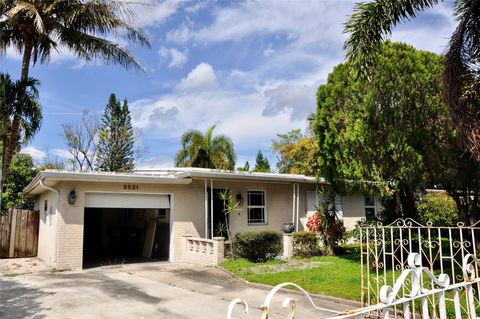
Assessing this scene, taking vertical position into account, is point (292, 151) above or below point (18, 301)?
above

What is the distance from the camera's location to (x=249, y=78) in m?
17.4

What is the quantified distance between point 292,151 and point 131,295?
29475 millimetres

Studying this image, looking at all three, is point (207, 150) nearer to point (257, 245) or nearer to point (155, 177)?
point (155, 177)

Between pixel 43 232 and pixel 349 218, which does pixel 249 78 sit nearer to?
pixel 349 218

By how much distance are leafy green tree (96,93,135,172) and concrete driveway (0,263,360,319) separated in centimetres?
2216

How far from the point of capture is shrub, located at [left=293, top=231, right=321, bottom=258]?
1387 centimetres

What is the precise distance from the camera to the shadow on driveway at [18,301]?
6.70 m

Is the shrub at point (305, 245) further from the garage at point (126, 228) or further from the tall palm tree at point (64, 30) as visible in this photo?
the tall palm tree at point (64, 30)

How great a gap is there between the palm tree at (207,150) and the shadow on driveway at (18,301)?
15857mm

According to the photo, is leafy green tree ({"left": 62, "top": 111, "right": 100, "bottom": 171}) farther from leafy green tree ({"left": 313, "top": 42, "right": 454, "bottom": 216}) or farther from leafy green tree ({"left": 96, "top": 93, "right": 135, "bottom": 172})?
leafy green tree ({"left": 313, "top": 42, "right": 454, "bottom": 216})

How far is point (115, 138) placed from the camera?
33031mm

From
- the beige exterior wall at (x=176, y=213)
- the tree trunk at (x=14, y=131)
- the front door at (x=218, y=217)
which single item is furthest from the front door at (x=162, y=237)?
the tree trunk at (x=14, y=131)

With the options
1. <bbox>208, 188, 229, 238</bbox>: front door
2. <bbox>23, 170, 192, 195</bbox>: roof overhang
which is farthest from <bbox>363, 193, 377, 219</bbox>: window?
<bbox>23, 170, 192, 195</bbox>: roof overhang

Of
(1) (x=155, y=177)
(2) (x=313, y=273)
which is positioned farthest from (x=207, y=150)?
(2) (x=313, y=273)
